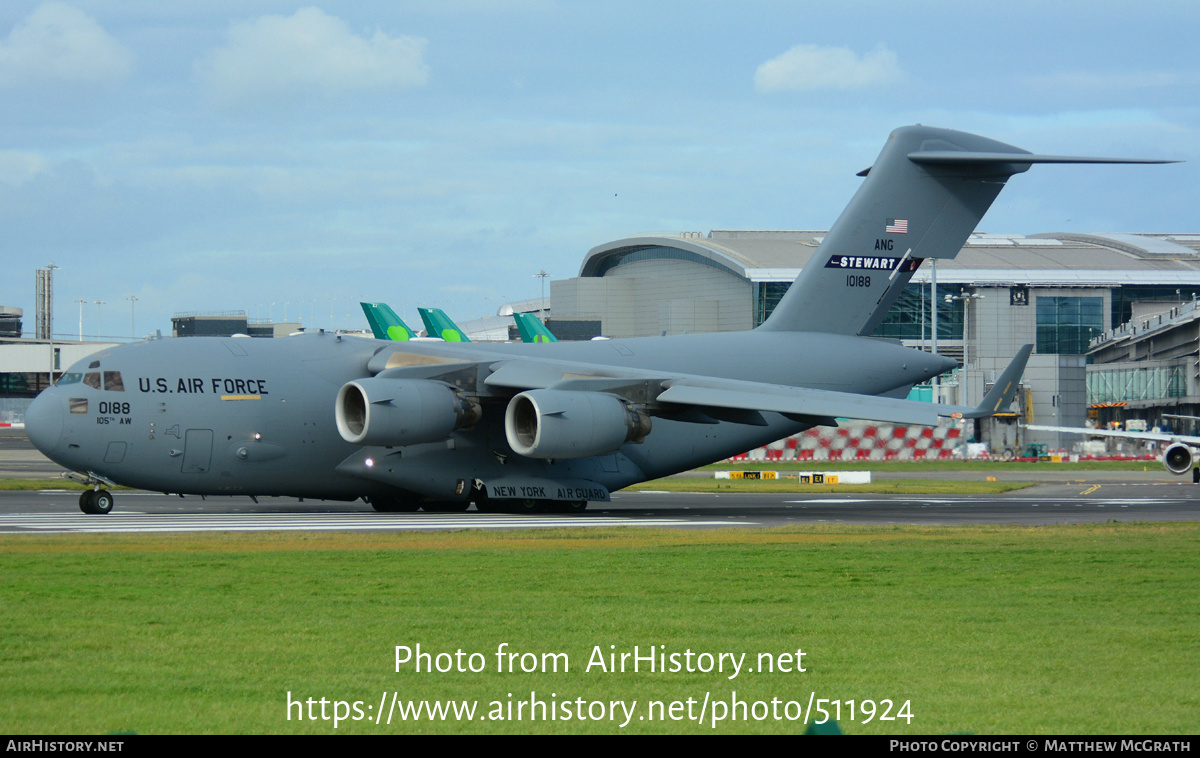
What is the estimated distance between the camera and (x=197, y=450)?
75.2ft

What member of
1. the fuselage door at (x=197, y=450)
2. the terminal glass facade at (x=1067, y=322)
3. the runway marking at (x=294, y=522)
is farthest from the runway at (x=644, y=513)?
the terminal glass facade at (x=1067, y=322)

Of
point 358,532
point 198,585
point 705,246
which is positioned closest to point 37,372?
point 705,246

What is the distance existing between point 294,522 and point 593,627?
1270 cm

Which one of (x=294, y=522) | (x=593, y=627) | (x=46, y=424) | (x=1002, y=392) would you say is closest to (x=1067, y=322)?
(x=1002, y=392)

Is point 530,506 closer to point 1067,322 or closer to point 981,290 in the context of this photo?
point 981,290

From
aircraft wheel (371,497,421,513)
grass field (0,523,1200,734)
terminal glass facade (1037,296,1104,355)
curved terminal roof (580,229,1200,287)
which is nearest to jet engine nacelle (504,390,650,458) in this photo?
aircraft wheel (371,497,421,513)

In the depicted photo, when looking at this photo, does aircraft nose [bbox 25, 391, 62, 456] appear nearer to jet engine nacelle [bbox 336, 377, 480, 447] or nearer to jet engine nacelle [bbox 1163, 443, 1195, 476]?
jet engine nacelle [bbox 336, 377, 480, 447]

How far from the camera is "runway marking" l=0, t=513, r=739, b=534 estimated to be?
19.9m

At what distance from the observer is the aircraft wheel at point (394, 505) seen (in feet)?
84.3

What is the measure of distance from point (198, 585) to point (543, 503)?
13634mm

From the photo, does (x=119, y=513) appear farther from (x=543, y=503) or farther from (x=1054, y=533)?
(x=1054, y=533)

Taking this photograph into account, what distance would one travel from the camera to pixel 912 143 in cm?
2925

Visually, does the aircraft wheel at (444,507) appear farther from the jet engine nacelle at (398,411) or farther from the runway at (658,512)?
Result: the jet engine nacelle at (398,411)

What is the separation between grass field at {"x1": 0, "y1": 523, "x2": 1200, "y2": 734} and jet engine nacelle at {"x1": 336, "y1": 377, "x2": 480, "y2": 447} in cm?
570
